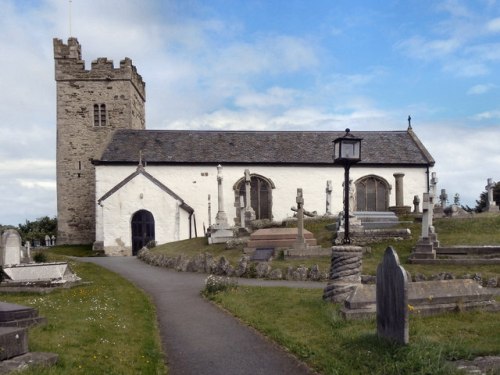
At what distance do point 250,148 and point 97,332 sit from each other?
33.9m

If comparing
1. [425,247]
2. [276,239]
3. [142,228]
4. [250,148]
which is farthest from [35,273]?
[250,148]

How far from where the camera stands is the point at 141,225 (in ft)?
123

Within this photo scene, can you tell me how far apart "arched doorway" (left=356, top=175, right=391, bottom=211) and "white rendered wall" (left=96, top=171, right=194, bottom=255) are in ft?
48.4

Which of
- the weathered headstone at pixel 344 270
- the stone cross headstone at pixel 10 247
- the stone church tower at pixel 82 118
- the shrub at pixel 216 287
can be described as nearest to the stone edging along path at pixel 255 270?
the shrub at pixel 216 287

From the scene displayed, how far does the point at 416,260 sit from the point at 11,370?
15.3m

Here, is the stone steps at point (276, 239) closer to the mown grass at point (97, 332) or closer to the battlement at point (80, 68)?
the mown grass at point (97, 332)

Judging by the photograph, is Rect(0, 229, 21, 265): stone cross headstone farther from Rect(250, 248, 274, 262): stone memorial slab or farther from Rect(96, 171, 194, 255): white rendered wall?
Rect(96, 171, 194, 255): white rendered wall

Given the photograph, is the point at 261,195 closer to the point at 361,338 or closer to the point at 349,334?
the point at 349,334

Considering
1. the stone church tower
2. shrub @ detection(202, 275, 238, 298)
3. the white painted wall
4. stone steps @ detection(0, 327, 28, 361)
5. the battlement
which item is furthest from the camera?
the battlement

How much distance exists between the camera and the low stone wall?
58.3 feet

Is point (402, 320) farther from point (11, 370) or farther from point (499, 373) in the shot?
point (11, 370)

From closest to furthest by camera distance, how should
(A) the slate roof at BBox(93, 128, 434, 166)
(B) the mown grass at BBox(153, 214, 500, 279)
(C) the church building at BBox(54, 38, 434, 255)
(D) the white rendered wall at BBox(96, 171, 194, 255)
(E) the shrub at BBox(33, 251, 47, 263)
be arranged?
(B) the mown grass at BBox(153, 214, 500, 279), (E) the shrub at BBox(33, 251, 47, 263), (D) the white rendered wall at BBox(96, 171, 194, 255), (C) the church building at BBox(54, 38, 434, 255), (A) the slate roof at BBox(93, 128, 434, 166)

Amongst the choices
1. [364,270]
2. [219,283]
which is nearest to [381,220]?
[364,270]

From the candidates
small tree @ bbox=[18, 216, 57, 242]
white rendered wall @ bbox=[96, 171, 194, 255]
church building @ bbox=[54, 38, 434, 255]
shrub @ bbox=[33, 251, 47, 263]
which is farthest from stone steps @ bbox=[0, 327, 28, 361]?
small tree @ bbox=[18, 216, 57, 242]
